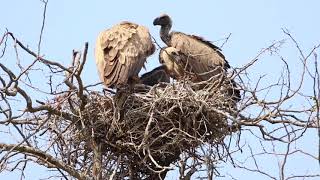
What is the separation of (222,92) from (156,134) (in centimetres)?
106

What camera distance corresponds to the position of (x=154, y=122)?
862cm

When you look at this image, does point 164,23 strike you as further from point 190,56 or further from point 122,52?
point 122,52

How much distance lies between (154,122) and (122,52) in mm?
992

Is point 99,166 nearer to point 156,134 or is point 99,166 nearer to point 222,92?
point 156,134

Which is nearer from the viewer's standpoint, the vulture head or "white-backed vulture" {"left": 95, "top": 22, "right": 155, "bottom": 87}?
"white-backed vulture" {"left": 95, "top": 22, "right": 155, "bottom": 87}

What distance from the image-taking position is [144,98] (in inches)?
340

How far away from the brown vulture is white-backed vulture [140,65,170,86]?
0.36 ft

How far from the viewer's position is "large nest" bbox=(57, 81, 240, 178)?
27.7 ft

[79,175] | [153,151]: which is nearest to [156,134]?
[153,151]

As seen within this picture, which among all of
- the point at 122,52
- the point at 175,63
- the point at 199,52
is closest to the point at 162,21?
the point at 199,52

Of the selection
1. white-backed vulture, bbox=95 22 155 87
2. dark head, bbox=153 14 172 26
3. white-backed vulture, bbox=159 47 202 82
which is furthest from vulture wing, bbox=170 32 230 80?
white-backed vulture, bbox=95 22 155 87

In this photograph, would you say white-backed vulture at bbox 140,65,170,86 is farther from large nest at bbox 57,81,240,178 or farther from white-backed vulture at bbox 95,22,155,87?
large nest at bbox 57,81,240,178

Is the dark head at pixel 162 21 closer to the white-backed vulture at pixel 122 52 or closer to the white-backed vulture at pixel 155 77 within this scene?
the white-backed vulture at pixel 155 77

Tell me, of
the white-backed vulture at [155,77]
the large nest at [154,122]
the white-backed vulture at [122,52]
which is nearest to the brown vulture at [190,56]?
the white-backed vulture at [155,77]
